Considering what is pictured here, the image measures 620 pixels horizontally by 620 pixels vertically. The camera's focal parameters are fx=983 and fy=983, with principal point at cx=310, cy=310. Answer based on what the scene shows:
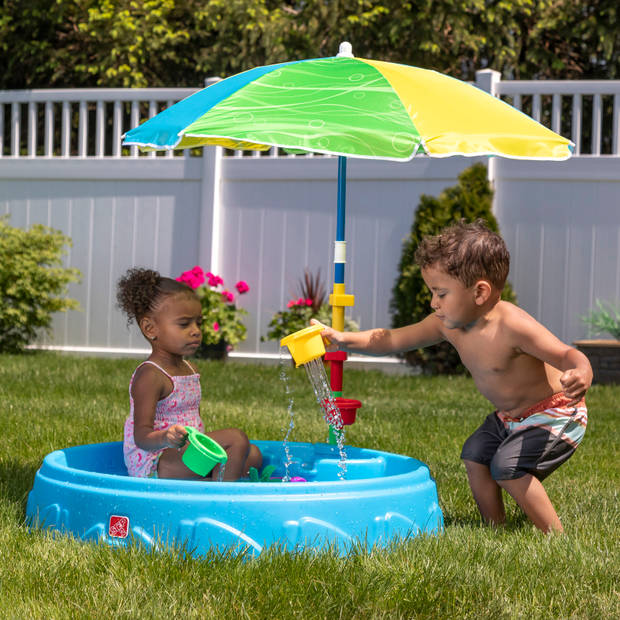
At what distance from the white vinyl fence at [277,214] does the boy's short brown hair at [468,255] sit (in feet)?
16.9

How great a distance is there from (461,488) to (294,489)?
1376mm

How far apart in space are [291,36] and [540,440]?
372 inches

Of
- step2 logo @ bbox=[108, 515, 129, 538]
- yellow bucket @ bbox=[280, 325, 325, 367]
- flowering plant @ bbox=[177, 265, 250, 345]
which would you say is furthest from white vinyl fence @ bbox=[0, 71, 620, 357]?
step2 logo @ bbox=[108, 515, 129, 538]

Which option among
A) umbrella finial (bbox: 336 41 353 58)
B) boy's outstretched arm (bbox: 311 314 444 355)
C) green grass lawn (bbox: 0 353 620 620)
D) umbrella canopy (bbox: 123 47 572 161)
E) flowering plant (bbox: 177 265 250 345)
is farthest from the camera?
flowering plant (bbox: 177 265 250 345)

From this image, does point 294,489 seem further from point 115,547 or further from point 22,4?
point 22,4

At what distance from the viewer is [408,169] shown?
8.81m

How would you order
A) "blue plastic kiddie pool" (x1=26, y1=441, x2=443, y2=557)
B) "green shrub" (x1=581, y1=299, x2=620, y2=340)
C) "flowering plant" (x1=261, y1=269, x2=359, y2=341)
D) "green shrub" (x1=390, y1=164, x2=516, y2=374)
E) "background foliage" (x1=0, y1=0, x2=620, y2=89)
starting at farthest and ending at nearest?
"background foliage" (x1=0, y1=0, x2=620, y2=89)
"flowering plant" (x1=261, y1=269, x2=359, y2=341)
"green shrub" (x1=390, y1=164, x2=516, y2=374)
"green shrub" (x1=581, y1=299, x2=620, y2=340)
"blue plastic kiddie pool" (x1=26, y1=441, x2=443, y2=557)

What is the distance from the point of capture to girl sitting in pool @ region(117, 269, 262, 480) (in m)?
3.34

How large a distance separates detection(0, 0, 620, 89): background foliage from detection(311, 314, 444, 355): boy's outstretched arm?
8.22m

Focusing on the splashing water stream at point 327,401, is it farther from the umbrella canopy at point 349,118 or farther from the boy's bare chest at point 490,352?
the boy's bare chest at point 490,352

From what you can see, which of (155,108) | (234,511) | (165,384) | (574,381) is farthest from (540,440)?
(155,108)

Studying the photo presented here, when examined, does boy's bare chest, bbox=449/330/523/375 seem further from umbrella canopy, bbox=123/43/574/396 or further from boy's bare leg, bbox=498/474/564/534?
umbrella canopy, bbox=123/43/574/396

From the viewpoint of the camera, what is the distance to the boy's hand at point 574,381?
279 cm

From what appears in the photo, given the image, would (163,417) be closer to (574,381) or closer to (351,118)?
(351,118)
